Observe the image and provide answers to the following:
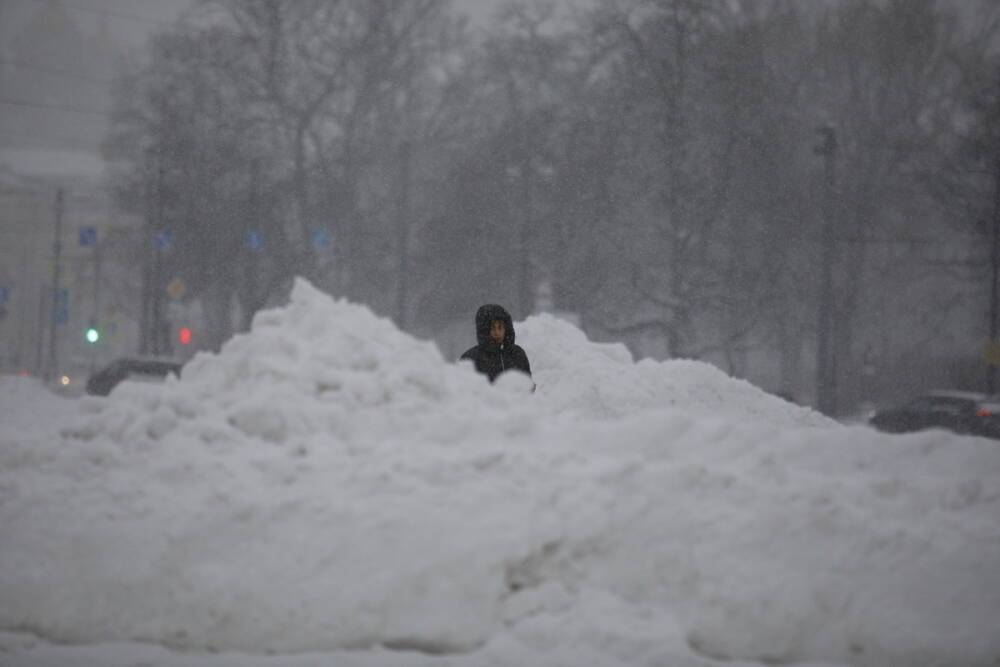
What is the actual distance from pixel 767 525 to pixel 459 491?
1.50 m

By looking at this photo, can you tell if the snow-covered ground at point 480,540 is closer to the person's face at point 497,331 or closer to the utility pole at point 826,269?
the person's face at point 497,331

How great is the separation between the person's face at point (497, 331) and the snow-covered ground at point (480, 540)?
9.91ft

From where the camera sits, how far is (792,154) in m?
41.5

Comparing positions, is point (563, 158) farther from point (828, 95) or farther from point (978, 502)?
point (978, 502)

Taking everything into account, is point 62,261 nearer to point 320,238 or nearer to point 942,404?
point 320,238

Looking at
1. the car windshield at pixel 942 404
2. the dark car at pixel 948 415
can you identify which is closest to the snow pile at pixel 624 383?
the dark car at pixel 948 415

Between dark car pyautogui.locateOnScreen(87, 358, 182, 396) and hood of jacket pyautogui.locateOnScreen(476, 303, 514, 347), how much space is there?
57.4 ft

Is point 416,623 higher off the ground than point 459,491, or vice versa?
point 459,491

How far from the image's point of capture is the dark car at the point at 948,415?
28375mm

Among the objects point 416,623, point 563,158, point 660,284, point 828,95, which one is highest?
point 828,95

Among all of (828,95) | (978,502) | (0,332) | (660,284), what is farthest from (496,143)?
(0,332)

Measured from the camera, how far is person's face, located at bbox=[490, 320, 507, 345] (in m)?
10.8

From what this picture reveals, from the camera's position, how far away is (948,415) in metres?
29.5

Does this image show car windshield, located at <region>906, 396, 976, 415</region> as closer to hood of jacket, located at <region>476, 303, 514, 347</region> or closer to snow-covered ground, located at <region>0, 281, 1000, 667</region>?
hood of jacket, located at <region>476, 303, 514, 347</region>
